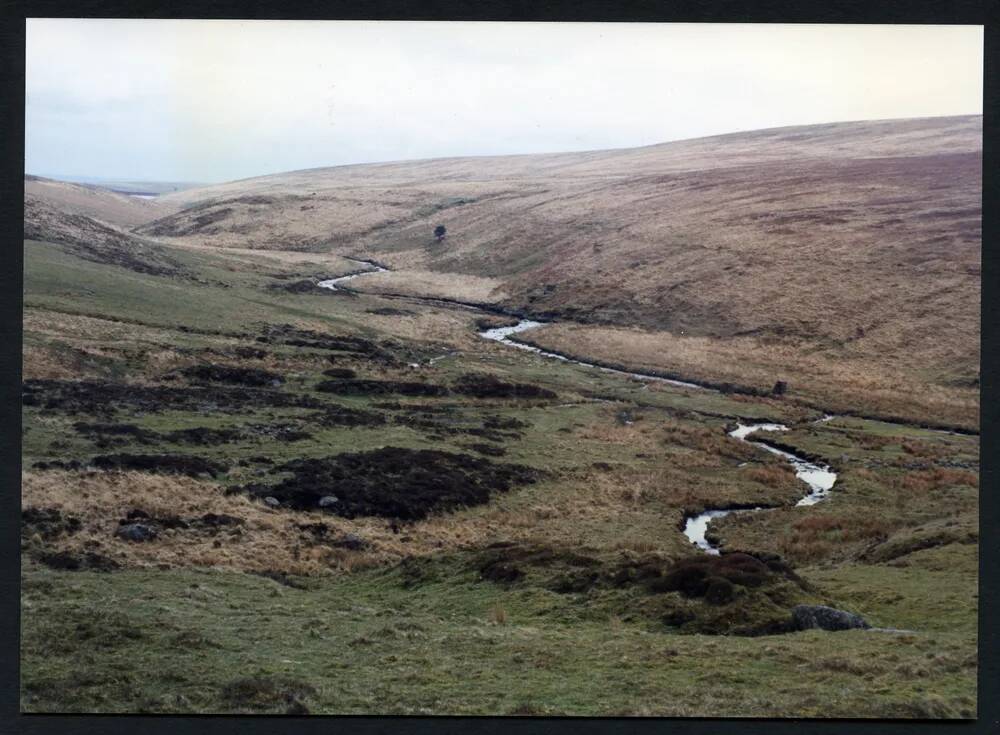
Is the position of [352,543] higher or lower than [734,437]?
lower

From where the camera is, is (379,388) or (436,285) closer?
Result: (379,388)

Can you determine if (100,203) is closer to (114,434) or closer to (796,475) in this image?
(114,434)

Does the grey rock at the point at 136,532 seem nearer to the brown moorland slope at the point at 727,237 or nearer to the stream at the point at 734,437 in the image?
the stream at the point at 734,437

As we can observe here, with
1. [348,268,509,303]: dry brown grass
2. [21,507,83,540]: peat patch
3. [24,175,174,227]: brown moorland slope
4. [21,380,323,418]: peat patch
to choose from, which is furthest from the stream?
[24,175,174,227]: brown moorland slope

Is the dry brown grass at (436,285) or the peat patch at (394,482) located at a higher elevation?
the dry brown grass at (436,285)

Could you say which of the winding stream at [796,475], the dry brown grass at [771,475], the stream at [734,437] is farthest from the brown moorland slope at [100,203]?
the dry brown grass at [771,475]

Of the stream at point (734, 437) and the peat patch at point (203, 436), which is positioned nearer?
the stream at point (734, 437)

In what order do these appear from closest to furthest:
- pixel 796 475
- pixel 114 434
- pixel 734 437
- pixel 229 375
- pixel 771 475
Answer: pixel 114 434
pixel 771 475
pixel 796 475
pixel 734 437
pixel 229 375

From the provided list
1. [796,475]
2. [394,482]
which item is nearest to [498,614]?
[394,482]
